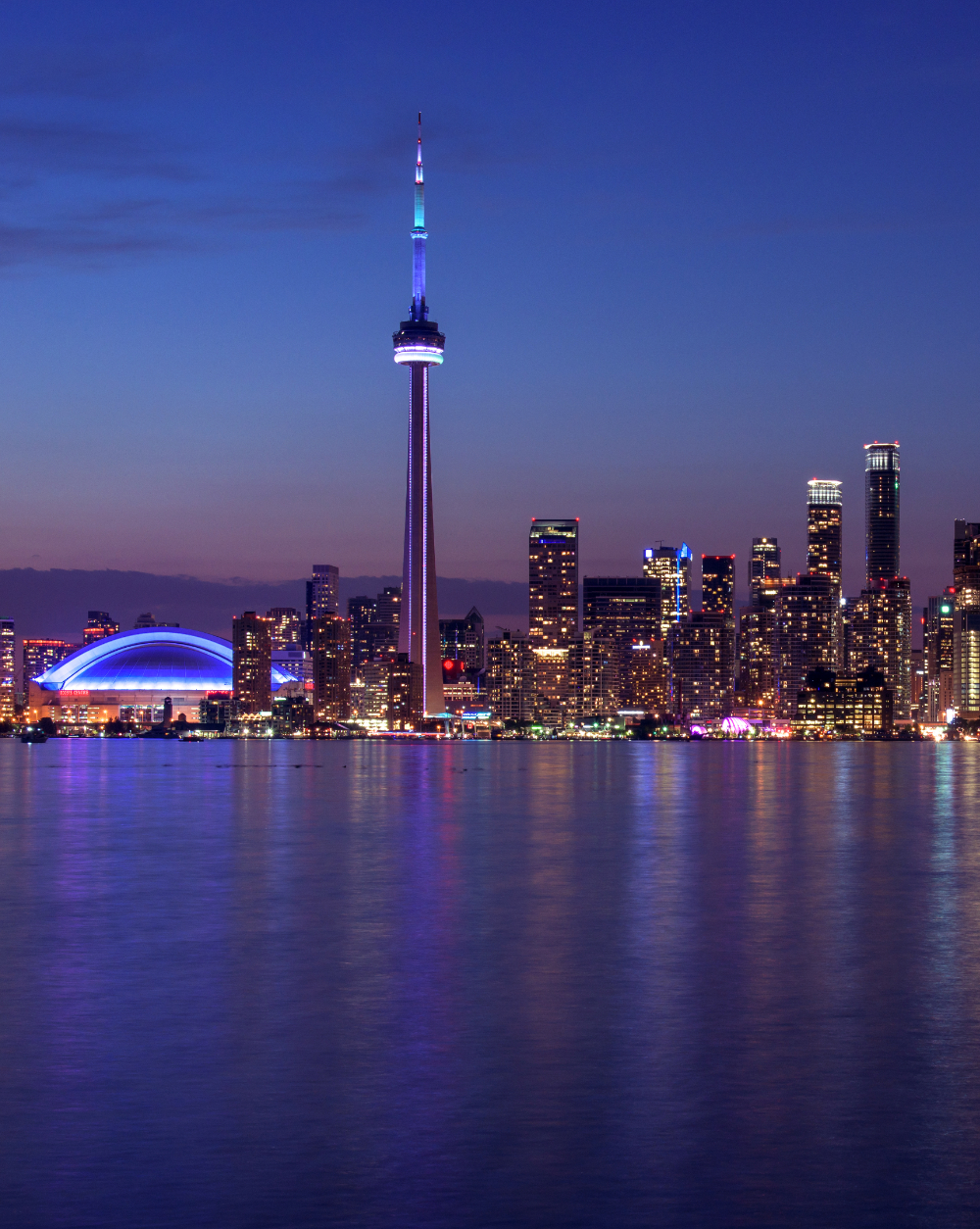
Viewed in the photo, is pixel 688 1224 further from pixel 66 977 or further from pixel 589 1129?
pixel 66 977

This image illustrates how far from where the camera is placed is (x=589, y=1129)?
1645 centimetres

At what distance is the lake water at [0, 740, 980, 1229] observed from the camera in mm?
14414

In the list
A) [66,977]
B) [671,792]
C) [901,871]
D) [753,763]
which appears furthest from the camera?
[753,763]

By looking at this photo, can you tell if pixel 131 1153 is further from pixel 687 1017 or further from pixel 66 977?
pixel 66 977

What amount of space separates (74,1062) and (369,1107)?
4.69 meters

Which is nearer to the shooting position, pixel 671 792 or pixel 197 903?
pixel 197 903

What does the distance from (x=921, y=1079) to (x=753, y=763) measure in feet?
495

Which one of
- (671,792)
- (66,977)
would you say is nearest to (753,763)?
(671,792)

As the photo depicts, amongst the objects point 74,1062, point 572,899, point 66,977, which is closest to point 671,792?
point 572,899

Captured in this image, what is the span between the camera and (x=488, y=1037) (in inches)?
847

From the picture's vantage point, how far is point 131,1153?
15.6m

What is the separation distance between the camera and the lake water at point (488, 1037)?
1441 cm

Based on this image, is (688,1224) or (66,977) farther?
(66,977)

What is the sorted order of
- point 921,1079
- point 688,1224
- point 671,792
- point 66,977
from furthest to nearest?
point 671,792 → point 66,977 → point 921,1079 → point 688,1224
